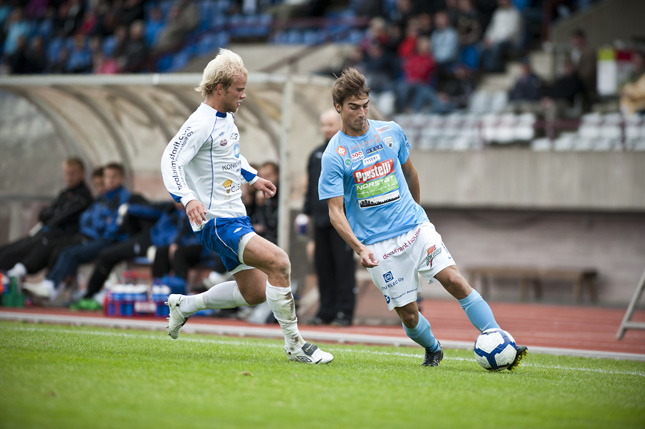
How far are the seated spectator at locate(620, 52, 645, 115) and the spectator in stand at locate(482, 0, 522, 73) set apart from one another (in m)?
3.23

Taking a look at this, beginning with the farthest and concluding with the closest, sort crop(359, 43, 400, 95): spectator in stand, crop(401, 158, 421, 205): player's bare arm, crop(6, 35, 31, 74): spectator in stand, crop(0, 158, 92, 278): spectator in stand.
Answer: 1. crop(6, 35, 31, 74): spectator in stand
2. crop(359, 43, 400, 95): spectator in stand
3. crop(0, 158, 92, 278): spectator in stand
4. crop(401, 158, 421, 205): player's bare arm

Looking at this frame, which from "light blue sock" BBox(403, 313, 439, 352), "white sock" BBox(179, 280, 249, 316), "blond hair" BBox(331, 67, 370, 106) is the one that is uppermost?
"blond hair" BBox(331, 67, 370, 106)

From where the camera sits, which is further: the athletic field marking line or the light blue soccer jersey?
the athletic field marking line

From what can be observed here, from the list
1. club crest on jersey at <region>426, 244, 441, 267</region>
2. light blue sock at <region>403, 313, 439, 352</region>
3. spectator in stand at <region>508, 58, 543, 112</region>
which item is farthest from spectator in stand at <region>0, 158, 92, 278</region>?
spectator in stand at <region>508, 58, 543, 112</region>

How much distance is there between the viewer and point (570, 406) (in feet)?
18.0

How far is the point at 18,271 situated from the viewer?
45.6 ft

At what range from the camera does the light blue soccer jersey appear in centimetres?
700

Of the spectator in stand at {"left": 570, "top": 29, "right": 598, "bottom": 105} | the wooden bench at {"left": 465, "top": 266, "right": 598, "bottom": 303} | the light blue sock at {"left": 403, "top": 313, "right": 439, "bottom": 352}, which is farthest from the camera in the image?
the spectator in stand at {"left": 570, "top": 29, "right": 598, "bottom": 105}

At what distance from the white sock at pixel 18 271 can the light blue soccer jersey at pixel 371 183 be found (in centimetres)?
823

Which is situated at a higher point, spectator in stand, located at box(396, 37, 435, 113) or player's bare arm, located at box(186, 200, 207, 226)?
spectator in stand, located at box(396, 37, 435, 113)

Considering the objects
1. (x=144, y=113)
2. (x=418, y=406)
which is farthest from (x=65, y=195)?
(x=418, y=406)

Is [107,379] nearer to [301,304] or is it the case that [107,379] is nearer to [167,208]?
[301,304]

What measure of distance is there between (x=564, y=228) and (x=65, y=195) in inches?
418

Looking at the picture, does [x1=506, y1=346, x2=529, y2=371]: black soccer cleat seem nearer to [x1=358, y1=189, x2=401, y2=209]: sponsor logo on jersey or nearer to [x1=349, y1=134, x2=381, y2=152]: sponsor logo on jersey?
[x1=358, y1=189, x2=401, y2=209]: sponsor logo on jersey
